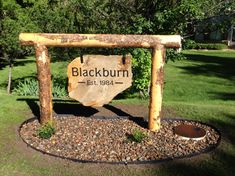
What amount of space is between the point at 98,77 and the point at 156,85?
114cm

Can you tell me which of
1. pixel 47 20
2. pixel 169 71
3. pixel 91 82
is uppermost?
pixel 47 20

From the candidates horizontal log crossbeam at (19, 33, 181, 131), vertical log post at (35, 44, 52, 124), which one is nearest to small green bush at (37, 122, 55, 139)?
vertical log post at (35, 44, 52, 124)

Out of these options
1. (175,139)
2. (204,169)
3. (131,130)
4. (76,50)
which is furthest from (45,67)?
(76,50)

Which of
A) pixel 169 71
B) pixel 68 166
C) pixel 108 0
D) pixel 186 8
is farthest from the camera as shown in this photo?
pixel 169 71

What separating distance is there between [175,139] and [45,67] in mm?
2762

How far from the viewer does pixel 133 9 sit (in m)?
11.9

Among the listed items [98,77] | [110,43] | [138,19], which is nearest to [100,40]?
[110,43]

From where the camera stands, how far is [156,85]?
7.23 meters

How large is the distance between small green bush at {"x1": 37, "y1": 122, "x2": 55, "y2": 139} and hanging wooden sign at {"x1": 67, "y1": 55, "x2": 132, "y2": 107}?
2.71 ft

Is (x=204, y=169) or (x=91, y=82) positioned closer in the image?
(x=204, y=169)

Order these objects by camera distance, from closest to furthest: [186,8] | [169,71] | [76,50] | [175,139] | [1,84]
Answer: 1. [175,139]
2. [186,8]
3. [76,50]
4. [1,84]
5. [169,71]

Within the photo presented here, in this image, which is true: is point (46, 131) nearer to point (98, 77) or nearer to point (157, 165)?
point (98, 77)

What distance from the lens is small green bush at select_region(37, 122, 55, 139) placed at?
7.02 metres

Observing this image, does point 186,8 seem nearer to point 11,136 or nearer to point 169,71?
point 11,136
